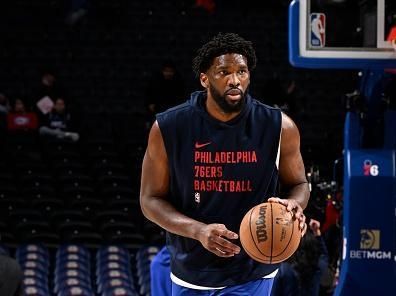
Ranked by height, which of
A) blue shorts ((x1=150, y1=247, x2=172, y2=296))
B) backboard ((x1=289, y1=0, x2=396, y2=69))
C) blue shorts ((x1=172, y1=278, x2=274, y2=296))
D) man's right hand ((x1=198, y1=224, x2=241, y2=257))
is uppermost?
backboard ((x1=289, y1=0, x2=396, y2=69))

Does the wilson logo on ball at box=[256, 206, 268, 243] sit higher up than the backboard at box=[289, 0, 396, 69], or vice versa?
the backboard at box=[289, 0, 396, 69]

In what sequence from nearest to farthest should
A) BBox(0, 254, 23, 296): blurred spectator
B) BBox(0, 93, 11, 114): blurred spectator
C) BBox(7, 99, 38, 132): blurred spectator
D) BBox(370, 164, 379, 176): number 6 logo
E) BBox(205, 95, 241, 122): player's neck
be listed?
BBox(0, 254, 23, 296): blurred spectator
BBox(205, 95, 241, 122): player's neck
BBox(370, 164, 379, 176): number 6 logo
BBox(7, 99, 38, 132): blurred spectator
BBox(0, 93, 11, 114): blurred spectator

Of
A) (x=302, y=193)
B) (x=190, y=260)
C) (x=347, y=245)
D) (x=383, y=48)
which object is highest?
(x=383, y=48)

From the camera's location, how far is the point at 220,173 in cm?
380

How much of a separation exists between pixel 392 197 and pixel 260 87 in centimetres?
723

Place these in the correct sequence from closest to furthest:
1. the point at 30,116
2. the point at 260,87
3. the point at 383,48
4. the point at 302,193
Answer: the point at 302,193
the point at 383,48
the point at 30,116
the point at 260,87

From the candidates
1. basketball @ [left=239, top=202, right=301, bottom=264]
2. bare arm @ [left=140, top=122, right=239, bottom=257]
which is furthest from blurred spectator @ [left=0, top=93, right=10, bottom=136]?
basketball @ [left=239, top=202, right=301, bottom=264]

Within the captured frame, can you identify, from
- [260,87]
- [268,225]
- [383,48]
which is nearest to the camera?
[268,225]

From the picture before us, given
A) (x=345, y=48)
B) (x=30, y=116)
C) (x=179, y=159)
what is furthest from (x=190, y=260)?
(x=30, y=116)

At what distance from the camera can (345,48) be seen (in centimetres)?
638

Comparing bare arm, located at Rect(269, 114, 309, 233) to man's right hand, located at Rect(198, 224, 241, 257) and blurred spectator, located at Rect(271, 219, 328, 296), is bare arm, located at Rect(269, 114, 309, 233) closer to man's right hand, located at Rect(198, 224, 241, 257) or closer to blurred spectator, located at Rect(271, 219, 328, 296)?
man's right hand, located at Rect(198, 224, 241, 257)

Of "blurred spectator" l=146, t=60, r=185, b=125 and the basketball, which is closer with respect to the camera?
the basketball

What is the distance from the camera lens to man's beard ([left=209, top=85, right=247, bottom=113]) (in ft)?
12.3

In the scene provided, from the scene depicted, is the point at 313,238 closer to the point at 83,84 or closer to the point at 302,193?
the point at 302,193
